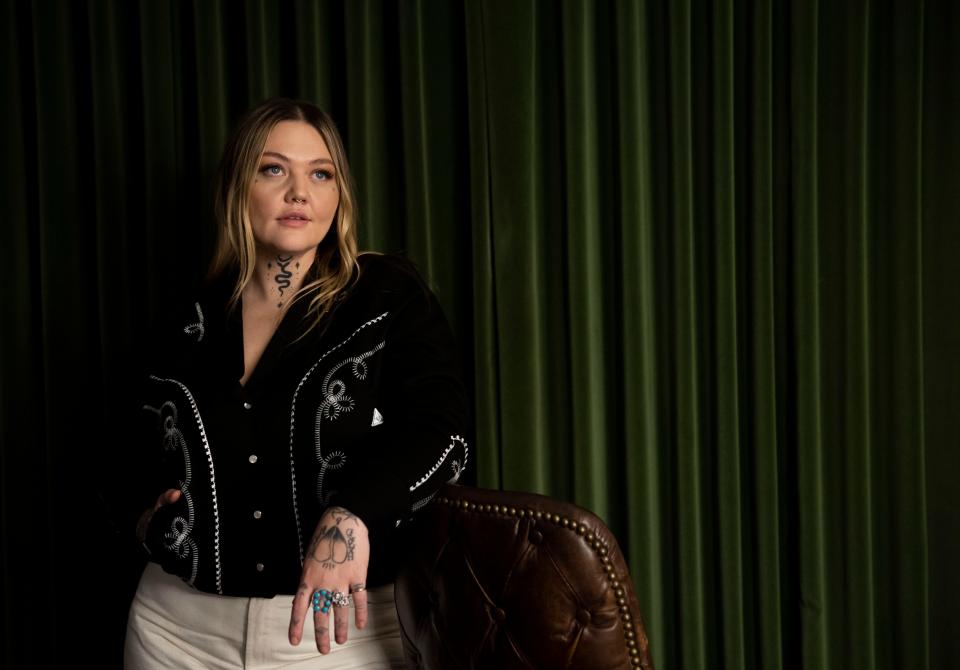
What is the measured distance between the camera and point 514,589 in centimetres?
130

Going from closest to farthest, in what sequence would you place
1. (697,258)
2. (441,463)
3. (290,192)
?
(441,463) → (290,192) → (697,258)

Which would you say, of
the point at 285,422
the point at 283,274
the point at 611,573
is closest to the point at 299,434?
the point at 285,422

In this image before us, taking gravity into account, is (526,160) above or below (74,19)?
below

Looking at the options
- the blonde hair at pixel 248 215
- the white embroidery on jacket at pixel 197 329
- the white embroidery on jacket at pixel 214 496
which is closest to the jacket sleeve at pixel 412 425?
the blonde hair at pixel 248 215

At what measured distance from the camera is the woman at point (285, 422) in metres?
1.43

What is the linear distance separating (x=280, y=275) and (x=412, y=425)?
0.45 m

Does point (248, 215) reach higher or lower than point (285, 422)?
higher

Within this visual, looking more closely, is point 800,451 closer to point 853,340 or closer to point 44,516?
point 853,340

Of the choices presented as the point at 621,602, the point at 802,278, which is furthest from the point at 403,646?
the point at 802,278

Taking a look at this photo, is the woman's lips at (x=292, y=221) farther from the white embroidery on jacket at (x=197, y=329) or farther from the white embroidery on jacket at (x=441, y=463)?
the white embroidery on jacket at (x=441, y=463)

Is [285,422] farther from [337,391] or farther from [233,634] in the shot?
[233,634]

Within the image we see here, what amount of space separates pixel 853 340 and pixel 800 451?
0.30 meters

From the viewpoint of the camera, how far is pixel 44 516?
7.21ft

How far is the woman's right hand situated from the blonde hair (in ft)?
1.26
